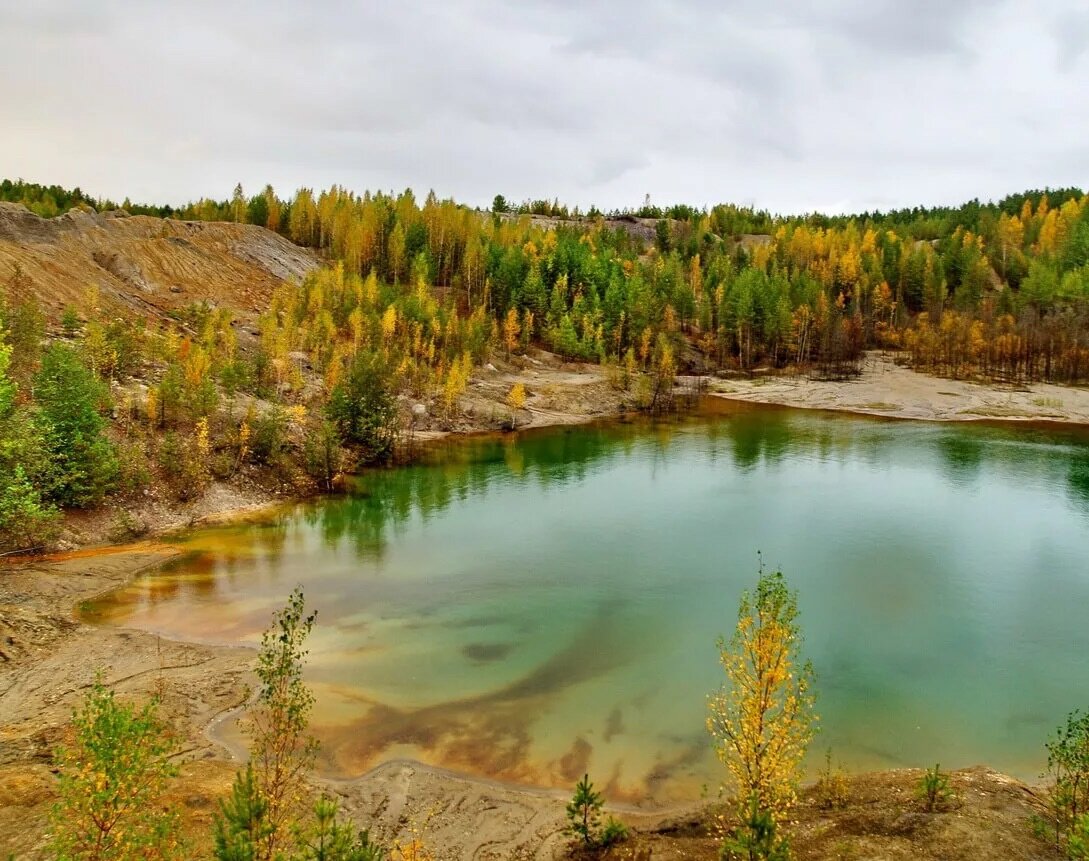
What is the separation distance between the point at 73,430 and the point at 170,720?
2231 centimetres

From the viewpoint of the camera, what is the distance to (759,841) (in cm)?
1155

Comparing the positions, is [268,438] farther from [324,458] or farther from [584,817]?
[584,817]

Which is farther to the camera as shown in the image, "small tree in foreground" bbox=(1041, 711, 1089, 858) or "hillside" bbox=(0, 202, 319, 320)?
"hillside" bbox=(0, 202, 319, 320)

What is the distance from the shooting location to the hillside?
6241 centimetres

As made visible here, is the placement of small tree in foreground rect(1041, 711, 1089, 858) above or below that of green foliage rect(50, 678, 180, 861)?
below

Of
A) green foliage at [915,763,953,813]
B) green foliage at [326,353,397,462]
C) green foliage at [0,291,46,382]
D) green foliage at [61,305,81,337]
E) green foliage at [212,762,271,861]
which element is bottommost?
green foliage at [915,763,953,813]

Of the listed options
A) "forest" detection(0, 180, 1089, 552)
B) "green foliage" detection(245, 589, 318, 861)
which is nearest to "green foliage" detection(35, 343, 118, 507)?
"forest" detection(0, 180, 1089, 552)

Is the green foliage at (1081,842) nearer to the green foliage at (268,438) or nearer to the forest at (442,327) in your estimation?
the forest at (442,327)

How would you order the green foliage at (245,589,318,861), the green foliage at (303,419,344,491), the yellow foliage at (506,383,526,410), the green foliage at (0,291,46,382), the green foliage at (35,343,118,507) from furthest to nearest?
the yellow foliage at (506,383,526,410), the green foliage at (303,419,344,491), the green foliage at (0,291,46,382), the green foliage at (35,343,118,507), the green foliage at (245,589,318,861)

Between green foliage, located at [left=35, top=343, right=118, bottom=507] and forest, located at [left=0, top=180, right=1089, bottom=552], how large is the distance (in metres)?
0.11

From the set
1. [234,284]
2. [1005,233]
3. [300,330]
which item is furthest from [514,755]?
[1005,233]

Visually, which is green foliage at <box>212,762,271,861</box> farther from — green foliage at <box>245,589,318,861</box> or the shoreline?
the shoreline

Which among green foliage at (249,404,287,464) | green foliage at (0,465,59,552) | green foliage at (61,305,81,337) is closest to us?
green foliage at (0,465,59,552)

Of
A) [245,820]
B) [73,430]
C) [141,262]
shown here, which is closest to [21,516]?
[73,430]
